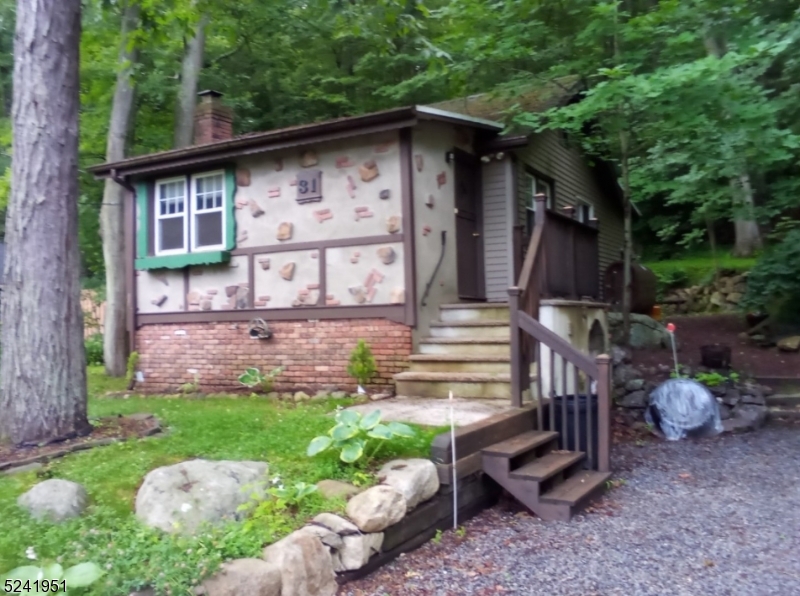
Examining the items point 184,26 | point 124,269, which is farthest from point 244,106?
point 184,26

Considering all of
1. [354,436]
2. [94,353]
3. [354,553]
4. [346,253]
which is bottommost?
[354,553]

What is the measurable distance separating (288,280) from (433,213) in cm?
197

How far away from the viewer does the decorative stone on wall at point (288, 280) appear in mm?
8625

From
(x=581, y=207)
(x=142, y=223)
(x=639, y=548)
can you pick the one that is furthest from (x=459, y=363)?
A: (x=581, y=207)

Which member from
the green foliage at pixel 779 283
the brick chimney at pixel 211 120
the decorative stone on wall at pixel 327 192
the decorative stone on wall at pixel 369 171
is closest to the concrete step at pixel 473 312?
the decorative stone on wall at pixel 327 192

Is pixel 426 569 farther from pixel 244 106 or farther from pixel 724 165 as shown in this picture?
pixel 244 106

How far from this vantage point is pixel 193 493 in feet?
13.6

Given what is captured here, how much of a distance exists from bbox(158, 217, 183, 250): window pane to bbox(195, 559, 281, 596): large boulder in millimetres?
7014

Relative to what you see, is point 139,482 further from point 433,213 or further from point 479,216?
point 479,216

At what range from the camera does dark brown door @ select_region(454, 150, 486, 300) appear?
909 centimetres

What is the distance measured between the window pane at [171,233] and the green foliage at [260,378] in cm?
227

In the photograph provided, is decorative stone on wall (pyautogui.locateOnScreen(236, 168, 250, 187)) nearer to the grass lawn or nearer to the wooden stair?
the grass lawn

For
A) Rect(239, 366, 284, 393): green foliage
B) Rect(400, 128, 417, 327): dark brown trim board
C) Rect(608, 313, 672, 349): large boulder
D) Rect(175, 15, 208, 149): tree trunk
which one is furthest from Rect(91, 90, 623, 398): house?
Rect(175, 15, 208, 149): tree trunk

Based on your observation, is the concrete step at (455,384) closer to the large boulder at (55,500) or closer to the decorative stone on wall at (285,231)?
the decorative stone on wall at (285,231)
